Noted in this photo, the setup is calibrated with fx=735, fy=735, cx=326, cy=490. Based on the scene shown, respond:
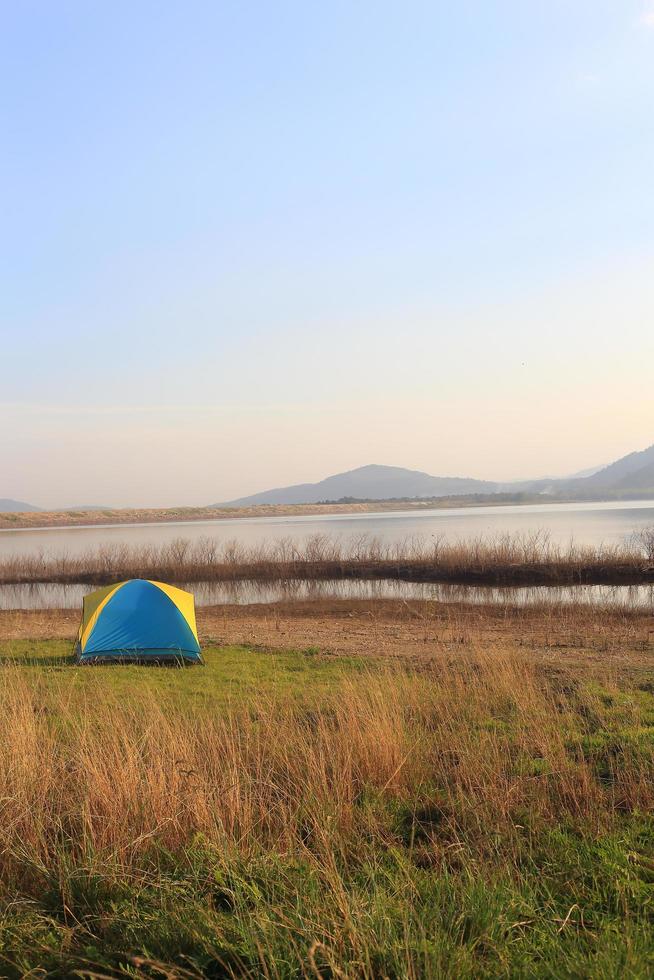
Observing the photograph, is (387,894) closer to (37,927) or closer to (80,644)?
(37,927)

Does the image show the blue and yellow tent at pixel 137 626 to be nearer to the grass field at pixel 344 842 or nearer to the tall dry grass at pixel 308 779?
the grass field at pixel 344 842

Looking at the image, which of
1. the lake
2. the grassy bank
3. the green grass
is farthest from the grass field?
the lake

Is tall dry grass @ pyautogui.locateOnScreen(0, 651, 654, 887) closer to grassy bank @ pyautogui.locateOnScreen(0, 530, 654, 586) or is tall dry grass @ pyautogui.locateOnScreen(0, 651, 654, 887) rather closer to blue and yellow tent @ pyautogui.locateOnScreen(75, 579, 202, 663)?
blue and yellow tent @ pyautogui.locateOnScreen(75, 579, 202, 663)

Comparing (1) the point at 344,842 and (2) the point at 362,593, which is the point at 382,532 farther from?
(1) the point at 344,842

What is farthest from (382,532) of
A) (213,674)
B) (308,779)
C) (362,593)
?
(308,779)

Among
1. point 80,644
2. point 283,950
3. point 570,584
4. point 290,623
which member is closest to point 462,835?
point 283,950

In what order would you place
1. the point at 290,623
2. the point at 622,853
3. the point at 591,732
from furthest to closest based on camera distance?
1. the point at 290,623
2. the point at 591,732
3. the point at 622,853

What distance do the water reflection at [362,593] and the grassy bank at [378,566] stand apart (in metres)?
1.35

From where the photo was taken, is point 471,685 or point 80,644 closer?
point 471,685

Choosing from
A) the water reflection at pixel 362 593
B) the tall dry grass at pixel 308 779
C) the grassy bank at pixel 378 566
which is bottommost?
the water reflection at pixel 362 593

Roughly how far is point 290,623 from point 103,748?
14028 mm

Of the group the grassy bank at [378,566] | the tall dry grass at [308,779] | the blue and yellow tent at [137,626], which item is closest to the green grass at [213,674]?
the blue and yellow tent at [137,626]

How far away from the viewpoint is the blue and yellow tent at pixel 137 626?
44.5ft

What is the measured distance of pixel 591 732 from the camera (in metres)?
7.37
